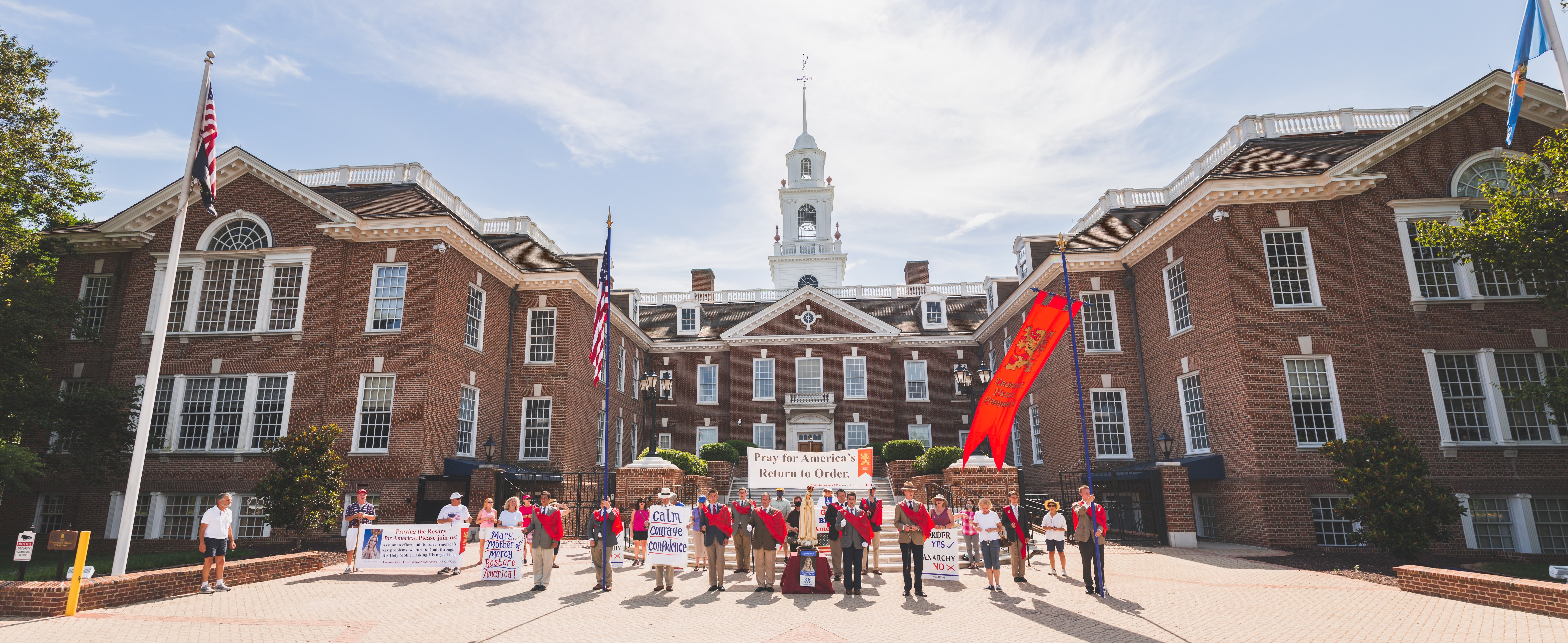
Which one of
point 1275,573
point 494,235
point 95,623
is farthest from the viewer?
point 494,235

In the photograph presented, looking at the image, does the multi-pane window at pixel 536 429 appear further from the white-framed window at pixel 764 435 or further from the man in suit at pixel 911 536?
the man in suit at pixel 911 536

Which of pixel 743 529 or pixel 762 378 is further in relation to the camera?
pixel 762 378

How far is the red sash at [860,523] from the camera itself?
12414mm

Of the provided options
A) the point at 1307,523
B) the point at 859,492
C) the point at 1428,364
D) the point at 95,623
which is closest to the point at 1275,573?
the point at 1307,523

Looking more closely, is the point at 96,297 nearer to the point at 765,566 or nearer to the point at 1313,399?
the point at 765,566

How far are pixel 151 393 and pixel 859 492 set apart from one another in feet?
54.2

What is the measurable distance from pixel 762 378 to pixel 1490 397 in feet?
83.8

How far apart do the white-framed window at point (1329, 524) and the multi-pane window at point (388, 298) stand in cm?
2539

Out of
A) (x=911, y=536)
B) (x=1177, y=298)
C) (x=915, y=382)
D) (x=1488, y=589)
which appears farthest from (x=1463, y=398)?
(x=915, y=382)

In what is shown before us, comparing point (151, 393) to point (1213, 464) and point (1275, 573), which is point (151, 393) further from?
point (1213, 464)

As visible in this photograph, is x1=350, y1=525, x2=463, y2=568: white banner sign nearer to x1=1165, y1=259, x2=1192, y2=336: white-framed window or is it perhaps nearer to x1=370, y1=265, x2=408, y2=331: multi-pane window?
x1=370, y1=265, x2=408, y2=331: multi-pane window

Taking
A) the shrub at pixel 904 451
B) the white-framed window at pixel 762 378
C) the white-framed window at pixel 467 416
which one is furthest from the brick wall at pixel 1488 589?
the white-framed window at pixel 762 378

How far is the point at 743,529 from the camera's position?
14445 mm

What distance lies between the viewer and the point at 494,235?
29.8m
